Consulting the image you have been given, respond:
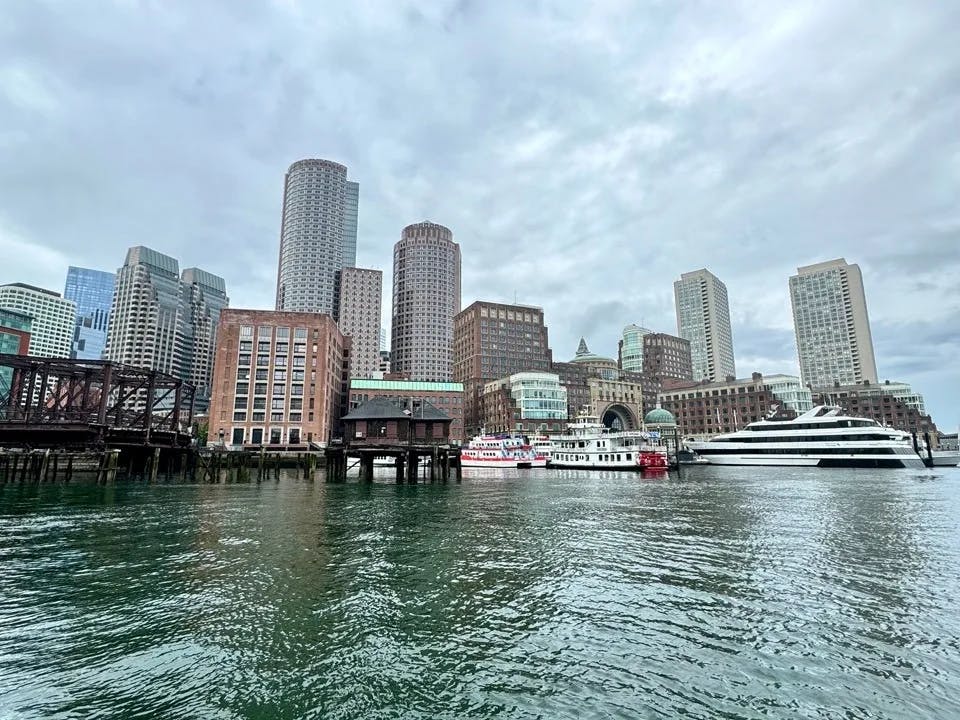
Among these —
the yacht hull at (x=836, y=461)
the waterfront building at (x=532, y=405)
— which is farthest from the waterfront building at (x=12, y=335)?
the yacht hull at (x=836, y=461)

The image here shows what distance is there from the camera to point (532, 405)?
16712 cm

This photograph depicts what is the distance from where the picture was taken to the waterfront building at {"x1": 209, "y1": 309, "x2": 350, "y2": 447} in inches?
4562

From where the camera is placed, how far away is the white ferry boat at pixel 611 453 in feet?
292

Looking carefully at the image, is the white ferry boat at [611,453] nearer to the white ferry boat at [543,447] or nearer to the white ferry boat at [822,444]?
the white ferry boat at [543,447]

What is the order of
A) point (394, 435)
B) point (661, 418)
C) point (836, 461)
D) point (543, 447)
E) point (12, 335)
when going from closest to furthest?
1. point (394, 435)
2. point (836, 461)
3. point (12, 335)
4. point (543, 447)
5. point (661, 418)

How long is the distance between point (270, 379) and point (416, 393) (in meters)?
54.2

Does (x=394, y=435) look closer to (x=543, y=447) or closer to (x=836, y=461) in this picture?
(x=543, y=447)

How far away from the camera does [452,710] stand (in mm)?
9352

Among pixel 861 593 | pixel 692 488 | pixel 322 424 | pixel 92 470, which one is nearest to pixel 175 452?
pixel 92 470

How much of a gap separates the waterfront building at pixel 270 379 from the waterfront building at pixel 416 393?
3698 cm

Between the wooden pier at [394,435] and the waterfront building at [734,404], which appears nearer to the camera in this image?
the wooden pier at [394,435]

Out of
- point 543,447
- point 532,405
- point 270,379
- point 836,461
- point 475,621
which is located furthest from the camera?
point 532,405

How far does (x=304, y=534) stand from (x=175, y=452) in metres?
56.6

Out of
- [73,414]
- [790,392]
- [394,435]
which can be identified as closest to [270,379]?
[73,414]
